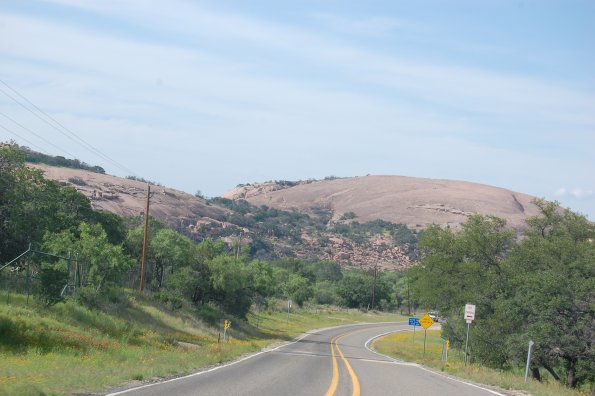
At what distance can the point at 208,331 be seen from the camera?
5003 cm

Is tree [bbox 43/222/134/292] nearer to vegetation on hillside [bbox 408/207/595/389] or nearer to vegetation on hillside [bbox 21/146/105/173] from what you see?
vegetation on hillside [bbox 408/207/595/389]

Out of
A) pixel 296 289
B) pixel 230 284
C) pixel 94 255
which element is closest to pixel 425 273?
pixel 230 284

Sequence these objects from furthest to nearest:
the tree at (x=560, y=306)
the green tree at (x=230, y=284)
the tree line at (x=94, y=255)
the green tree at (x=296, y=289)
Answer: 1. the green tree at (x=296, y=289)
2. the green tree at (x=230, y=284)
3. the tree line at (x=94, y=255)
4. the tree at (x=560, y=306)

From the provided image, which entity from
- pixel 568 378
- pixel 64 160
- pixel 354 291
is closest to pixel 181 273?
pixel 568 378

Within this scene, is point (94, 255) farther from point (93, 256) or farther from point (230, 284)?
point (230, 284)

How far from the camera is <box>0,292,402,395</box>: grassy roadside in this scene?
609 inches

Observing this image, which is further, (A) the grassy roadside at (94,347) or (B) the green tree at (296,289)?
(B) the green tree at (296,289)

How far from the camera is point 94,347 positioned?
25.5 metres

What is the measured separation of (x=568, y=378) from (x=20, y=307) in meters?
27.7

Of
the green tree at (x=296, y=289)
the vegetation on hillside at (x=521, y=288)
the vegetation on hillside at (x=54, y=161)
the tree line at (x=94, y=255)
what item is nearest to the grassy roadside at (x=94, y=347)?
the tree line at (x=94, y=255)

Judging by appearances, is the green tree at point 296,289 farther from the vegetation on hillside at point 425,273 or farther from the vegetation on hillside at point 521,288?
the vegetation on hillside at point 521,288

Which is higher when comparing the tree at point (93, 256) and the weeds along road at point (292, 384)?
the tree at point (93, 256)

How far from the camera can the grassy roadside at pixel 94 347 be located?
15460 mm

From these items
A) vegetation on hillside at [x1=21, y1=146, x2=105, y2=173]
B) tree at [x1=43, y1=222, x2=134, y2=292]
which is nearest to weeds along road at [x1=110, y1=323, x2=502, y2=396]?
tree at [x1=43, y1=222, x2=134, y2=292]
